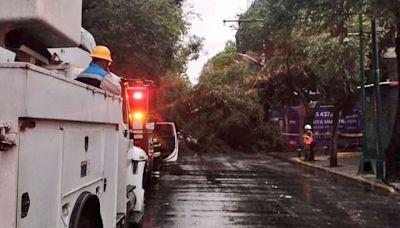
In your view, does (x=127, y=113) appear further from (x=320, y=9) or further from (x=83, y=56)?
(x=320, y=9)

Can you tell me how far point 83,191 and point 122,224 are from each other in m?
2.02

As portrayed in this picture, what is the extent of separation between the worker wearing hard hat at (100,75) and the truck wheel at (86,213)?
1.35 meters

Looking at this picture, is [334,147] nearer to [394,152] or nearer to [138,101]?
[394,152]

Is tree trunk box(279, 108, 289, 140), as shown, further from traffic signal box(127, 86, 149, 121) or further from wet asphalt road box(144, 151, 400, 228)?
traffic signal box(127, 86, 149, 121)

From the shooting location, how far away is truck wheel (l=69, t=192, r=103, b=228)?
407 cm

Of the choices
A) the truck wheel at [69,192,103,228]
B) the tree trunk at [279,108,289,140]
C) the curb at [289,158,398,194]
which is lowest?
the curb at [289,158,398,194]

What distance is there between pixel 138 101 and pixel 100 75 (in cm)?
354

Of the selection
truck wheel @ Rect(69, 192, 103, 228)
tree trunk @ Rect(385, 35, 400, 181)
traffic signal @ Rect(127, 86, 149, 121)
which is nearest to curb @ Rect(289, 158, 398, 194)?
tree trunk @ Rect(385, 35, 400, 181)

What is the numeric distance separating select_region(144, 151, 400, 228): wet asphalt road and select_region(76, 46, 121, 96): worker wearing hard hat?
437cm

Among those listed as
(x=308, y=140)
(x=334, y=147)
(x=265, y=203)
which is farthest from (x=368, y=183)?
(x=308, y=140)

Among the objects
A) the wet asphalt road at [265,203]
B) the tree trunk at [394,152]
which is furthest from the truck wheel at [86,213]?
the tree trunk at [394,152]

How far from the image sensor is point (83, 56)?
7375 mm

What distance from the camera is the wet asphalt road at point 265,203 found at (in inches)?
409

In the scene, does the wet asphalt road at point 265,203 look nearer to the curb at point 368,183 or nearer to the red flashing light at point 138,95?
the curb at point 368,183
